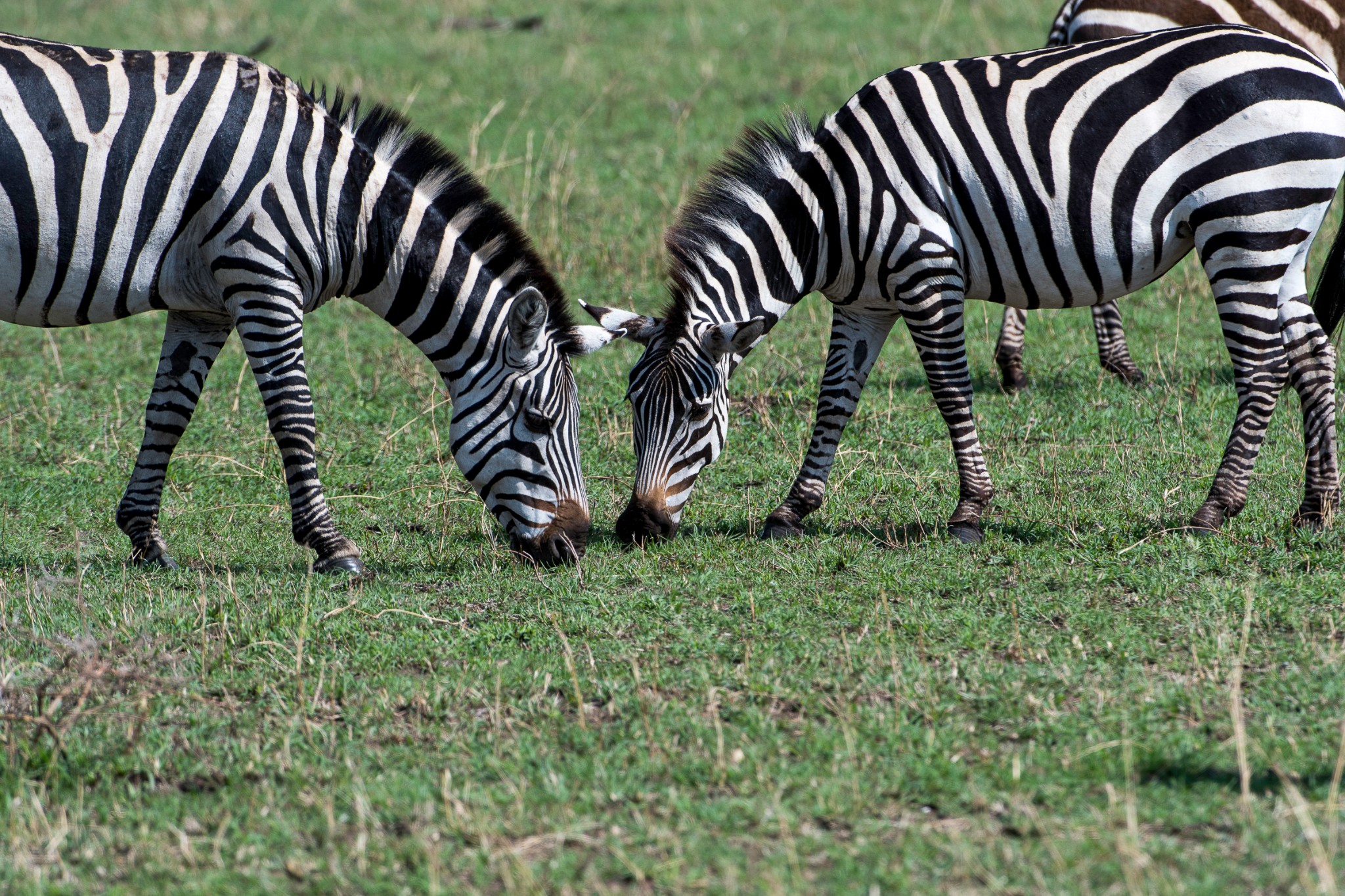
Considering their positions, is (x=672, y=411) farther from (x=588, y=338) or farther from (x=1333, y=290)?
(x=1333, y=290)

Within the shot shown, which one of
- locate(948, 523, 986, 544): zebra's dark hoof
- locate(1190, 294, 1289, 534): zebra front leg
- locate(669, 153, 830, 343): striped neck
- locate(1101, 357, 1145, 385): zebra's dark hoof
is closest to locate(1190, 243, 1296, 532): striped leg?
locate(1190, 294, 1289, 534): zebra front leg

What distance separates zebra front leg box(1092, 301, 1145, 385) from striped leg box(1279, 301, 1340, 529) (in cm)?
275

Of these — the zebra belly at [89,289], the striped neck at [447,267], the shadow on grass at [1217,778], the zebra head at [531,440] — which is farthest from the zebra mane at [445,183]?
the shadow on grass at [1217,778]

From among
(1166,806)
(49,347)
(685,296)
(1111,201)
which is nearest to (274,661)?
(685,296)

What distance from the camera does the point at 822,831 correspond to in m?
4.37

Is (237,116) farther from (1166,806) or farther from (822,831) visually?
(1166,806)

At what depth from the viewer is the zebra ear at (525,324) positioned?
6641 mm

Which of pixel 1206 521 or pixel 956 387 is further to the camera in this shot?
pixel 956 387

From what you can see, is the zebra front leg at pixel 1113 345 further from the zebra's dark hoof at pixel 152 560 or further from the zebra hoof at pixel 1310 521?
the zebra's dark hoof at pixel 152 560

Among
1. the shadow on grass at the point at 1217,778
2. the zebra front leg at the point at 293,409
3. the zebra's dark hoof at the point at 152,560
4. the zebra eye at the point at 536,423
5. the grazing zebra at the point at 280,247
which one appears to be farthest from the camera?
the zebra's dark hoof at the point at 152,560

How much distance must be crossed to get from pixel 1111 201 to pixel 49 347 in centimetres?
853

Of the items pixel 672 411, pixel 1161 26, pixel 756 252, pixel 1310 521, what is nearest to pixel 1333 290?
pixel 1310 521

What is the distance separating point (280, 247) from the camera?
6.69 m

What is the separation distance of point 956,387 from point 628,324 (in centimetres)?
177
